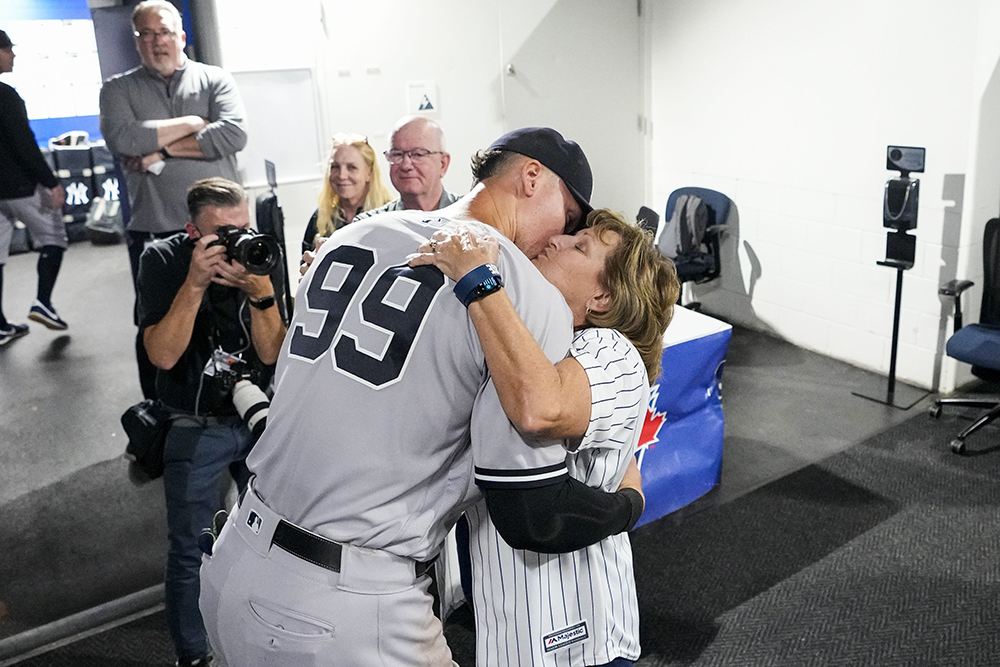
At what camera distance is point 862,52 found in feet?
16.4

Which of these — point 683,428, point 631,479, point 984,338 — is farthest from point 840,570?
point 631,479

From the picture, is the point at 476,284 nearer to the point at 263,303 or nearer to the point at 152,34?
the point at 263,303

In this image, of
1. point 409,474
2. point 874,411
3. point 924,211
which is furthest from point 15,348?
point 924,211

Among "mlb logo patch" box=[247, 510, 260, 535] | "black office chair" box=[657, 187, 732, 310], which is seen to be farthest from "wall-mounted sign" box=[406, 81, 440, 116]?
"mlb logo patch" box=[247, 510, 260, 535]

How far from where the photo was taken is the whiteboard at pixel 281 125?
191 inches

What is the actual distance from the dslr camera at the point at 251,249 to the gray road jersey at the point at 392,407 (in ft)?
2.98

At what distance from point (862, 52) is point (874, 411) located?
2.02 metres

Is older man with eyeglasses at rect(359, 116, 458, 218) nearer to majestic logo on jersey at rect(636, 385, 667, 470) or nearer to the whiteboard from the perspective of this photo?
majestic logo on jersey at rect(636, 385, 667, 470)

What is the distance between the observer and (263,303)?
2.56 m

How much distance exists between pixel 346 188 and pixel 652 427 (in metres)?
1.61

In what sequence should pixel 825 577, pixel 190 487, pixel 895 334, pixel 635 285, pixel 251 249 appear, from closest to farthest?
pixel 635 285 < pixel 251 249 < pixel 190 487 < pixel 825 577 < pixel 895 334

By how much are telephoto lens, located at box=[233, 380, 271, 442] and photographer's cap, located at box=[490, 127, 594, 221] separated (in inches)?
43.1

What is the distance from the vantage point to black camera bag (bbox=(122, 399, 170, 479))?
256cm

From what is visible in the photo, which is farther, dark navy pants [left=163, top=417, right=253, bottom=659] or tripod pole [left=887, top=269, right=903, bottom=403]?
tripod pole [left=887, top=269, right=903, bottom=403]
